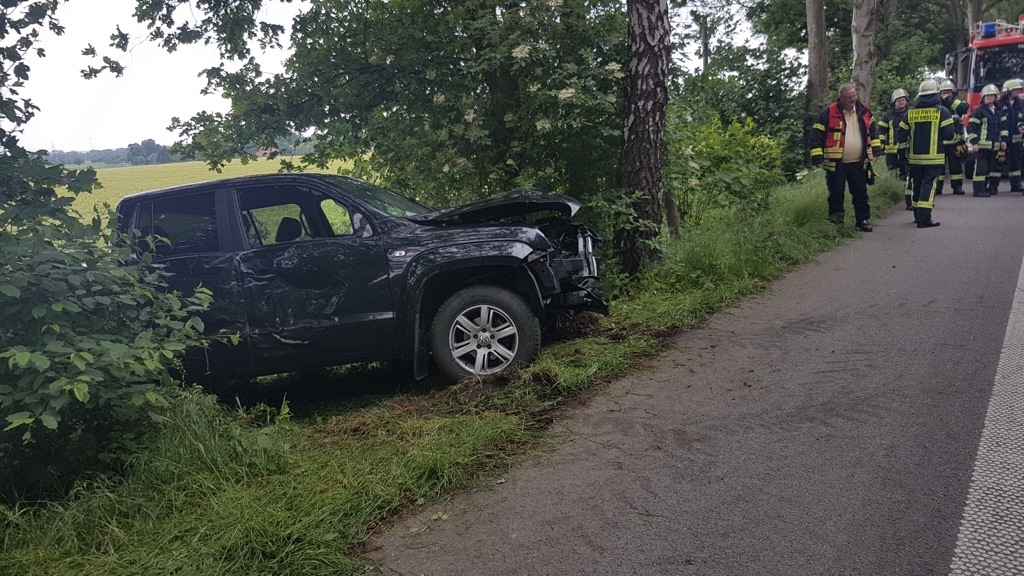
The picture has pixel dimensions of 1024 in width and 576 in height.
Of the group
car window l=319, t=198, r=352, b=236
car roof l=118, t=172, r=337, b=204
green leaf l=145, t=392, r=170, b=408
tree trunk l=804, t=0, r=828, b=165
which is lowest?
green leaf l=145, t=392, r=170, b=408

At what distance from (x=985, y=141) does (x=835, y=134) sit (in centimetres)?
624

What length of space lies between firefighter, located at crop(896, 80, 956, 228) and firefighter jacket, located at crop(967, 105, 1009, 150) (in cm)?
448

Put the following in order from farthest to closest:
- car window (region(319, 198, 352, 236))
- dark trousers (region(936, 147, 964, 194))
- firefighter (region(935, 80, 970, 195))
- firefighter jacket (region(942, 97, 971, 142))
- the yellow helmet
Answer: dark trousers (region(936, 147, 964, 194)) < firefighter (region(935, 80, 970, 195)) < firefighter jacket (region(942, 97, 971, 142)) < the yellow helmet < car window (region(319, 198, 352, 236))

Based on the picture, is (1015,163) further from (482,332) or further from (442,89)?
(482,332)

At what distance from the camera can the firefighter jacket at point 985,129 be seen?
1523 centimetres

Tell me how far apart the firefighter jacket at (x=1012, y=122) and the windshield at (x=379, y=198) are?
1360 cm

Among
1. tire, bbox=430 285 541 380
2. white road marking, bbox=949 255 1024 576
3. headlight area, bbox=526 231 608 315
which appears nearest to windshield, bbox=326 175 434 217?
tire, bbox=430 285 541 380

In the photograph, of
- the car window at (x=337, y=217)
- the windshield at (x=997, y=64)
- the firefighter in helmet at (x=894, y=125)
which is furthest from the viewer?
the windshield at (x=997, y=64)

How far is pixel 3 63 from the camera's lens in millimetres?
4328

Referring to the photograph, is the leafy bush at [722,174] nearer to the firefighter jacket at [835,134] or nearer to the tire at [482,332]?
the firefighter jacket at [835,134]

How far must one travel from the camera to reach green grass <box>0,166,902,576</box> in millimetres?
3334

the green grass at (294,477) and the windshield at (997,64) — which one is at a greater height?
the windshield at (997,64)

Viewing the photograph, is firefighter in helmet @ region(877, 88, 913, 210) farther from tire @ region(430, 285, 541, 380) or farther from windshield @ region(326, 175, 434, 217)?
tire @ region(430, 285, 541, 380)

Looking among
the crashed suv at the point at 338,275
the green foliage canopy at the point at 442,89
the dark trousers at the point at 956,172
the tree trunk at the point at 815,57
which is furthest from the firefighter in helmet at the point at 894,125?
the crashed suv at the point at 338,275
